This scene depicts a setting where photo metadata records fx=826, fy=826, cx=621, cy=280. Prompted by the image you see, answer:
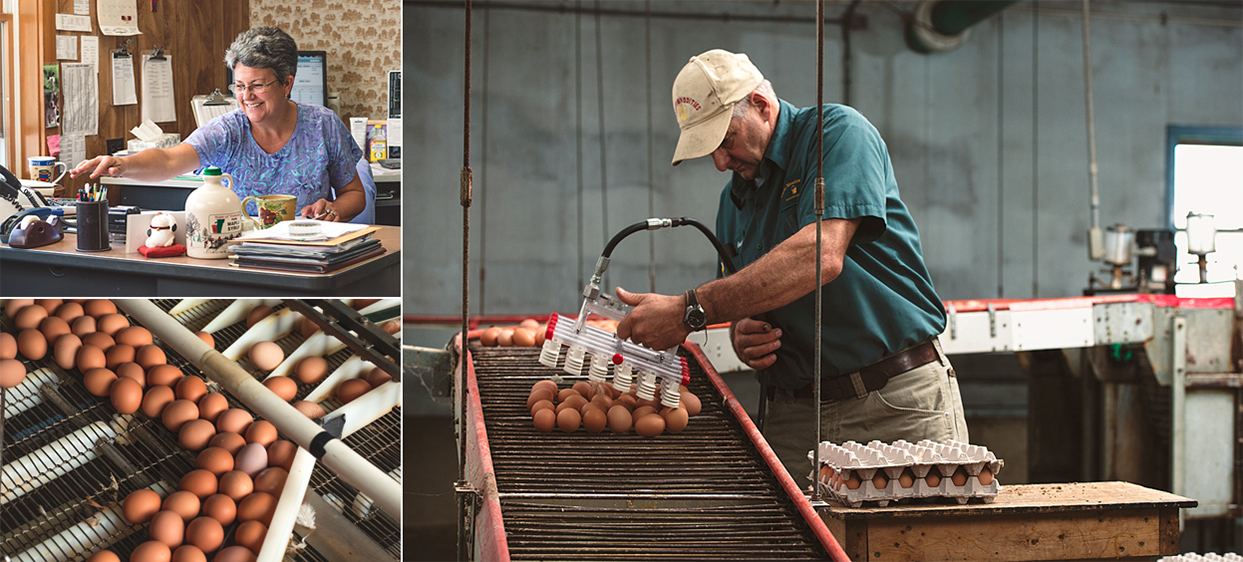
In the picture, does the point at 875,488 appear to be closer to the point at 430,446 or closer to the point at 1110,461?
Result: the point at 430,446

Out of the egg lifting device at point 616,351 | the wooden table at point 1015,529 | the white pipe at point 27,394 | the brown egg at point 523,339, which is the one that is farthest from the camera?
the brown egg at point 523,339

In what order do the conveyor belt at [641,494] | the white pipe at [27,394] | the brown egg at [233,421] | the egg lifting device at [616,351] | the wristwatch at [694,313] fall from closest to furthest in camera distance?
the conveyor belt at [641,494] < the white pipe at [27,394] < the brown egg at [233,421] < the wristwatch at [694,313] < the egg lifting device at [616,351]

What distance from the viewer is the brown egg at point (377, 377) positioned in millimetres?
2082

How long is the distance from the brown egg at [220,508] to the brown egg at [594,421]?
85 cm

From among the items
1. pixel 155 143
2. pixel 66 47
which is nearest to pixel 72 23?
pixel 66 47

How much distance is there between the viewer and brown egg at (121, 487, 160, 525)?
5.93 feet

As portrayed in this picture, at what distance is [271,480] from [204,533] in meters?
0.17

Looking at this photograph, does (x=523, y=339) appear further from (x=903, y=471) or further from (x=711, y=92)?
(x=903, y=471)

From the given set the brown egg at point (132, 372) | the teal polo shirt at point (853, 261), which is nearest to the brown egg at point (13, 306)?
the brown egg at point (132, 372)

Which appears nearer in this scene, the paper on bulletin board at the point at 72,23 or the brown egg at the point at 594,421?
the paper on bulletin board at the point at 72,23

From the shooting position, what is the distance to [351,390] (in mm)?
2049

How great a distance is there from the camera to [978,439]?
645cm

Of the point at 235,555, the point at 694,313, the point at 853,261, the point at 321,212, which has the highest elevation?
the point at 321,212

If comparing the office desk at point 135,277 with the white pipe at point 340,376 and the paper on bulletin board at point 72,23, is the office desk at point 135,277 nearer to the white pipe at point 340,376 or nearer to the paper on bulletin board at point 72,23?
the white pipe at point 340,376
